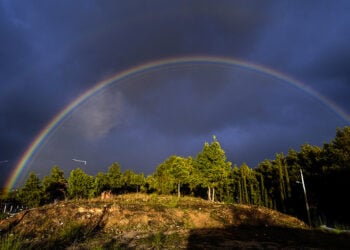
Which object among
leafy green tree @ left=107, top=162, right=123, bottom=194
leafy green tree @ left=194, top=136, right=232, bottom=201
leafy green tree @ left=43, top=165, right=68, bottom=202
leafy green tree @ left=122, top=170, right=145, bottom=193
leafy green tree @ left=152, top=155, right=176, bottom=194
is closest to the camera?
leafy green tree @ left=194, top=136, right=232, bottom=201

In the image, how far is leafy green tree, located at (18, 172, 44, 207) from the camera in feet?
141

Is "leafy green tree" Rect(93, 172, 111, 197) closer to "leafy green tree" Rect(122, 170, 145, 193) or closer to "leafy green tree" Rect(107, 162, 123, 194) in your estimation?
"leafy green tree" Rect(107, 162, 123, 194)

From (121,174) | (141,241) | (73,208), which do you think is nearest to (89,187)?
(121,174)

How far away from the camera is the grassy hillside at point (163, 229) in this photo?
1391 cm

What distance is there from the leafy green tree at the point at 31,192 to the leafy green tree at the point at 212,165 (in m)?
26.2

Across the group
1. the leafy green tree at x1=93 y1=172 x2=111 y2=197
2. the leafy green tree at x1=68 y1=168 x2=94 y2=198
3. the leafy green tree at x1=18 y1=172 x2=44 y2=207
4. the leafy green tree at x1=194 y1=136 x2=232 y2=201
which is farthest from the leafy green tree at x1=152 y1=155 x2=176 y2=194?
the leafy green tree at x1=18 y1=172 x2=44 y2=207

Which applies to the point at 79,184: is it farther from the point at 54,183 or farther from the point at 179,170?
the point at 179,170

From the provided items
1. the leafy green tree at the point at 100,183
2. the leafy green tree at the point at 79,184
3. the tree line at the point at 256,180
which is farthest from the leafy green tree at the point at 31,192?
the leafy green tree at the point at 100,183

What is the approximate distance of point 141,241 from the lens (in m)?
14.2

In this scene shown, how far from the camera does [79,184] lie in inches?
1742

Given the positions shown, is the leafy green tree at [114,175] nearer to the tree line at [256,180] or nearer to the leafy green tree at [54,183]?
the tree line at [256,180]

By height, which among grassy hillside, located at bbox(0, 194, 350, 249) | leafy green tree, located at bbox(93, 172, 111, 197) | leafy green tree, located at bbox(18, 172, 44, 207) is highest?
leafy green tree, located at bbox(93, 172, 111, 197)

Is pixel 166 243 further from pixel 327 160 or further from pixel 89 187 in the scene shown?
pixel 89 187

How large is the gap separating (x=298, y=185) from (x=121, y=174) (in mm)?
28424
